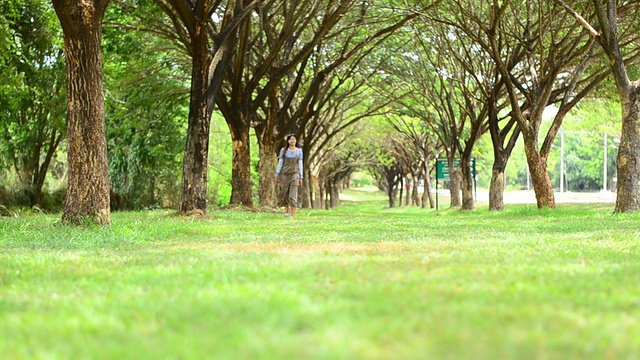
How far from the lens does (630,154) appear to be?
1562 centimetres

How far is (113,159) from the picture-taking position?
31531mm

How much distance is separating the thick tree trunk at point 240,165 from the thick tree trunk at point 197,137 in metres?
5.58

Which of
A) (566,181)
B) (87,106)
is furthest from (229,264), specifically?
(566,181)

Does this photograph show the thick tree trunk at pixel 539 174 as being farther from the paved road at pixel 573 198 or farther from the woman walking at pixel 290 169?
the paved road at pixel 573 198

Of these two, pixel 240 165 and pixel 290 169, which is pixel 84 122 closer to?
pixel 290 169

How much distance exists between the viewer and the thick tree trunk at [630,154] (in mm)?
15547

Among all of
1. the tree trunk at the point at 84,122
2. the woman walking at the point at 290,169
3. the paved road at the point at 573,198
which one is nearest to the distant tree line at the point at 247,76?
the tree trunk at the point at 84,122

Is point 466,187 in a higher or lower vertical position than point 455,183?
lower

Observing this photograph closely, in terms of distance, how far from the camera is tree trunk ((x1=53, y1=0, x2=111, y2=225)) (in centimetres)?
1186

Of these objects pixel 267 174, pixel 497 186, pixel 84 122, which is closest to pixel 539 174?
pixel 497 186

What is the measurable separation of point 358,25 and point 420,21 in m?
2.71

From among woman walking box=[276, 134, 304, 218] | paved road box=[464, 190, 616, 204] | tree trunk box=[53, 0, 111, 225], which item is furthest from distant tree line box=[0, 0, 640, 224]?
Answer: paved road box=[464, 190, 616, 204]

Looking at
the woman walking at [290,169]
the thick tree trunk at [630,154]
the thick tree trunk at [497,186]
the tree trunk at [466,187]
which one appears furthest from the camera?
the tree trunk at [466,187]

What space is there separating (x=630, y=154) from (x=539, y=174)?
18.4 ft
